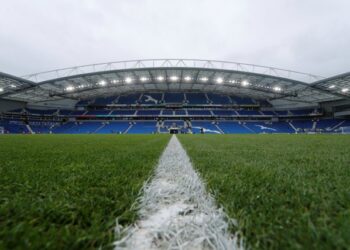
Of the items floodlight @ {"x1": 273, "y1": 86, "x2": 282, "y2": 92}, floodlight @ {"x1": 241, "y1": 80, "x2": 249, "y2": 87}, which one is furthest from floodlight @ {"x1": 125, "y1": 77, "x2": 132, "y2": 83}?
floodlight @ {"x1": 273, "y1": 86, "x2": 282, "y2": 92}

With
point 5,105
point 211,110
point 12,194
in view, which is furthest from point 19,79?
point 211,110

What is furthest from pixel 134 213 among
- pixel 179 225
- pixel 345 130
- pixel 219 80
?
pixel 345 130

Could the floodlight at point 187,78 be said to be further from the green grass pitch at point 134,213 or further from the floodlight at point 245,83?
the green grass pitch at point 134,213

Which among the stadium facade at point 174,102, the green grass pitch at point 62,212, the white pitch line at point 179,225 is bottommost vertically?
the white pitch line at point 179,225

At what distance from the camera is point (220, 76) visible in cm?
3034

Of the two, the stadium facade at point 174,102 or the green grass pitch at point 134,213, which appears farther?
the stadium facade at point 174,102

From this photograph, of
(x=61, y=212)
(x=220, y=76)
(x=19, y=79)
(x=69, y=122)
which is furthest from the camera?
(x=69, y=122)

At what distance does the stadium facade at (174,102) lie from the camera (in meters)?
28.3

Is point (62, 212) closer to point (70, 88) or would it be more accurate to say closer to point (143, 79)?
point (143, 79)

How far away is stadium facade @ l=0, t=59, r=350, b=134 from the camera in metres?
28.3

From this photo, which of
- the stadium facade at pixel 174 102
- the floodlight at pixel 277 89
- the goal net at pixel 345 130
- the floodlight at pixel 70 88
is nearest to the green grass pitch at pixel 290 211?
the stadium facade at pixel 174 102

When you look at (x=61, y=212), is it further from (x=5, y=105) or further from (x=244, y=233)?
(x=5, y=105)

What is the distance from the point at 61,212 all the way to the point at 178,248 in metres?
0.50

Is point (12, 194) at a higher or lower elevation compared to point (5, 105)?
lower
